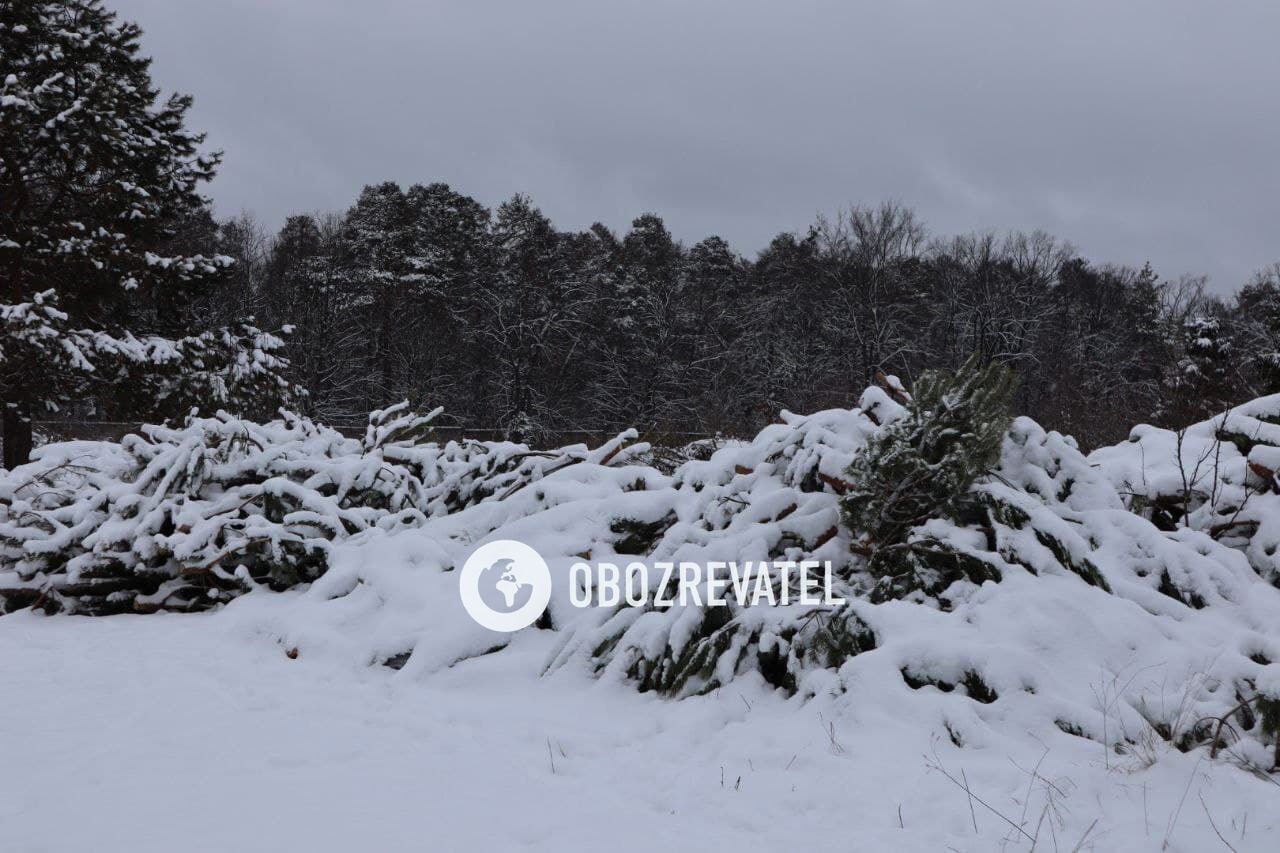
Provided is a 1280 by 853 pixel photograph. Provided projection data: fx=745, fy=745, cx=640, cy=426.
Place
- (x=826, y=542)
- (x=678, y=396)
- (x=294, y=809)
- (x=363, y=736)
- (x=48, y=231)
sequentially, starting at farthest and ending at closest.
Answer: (x=678, y=396)
(x=48, y=231)
(x=826, y=542)
(x=363, y=736)
(x=294, y=809)

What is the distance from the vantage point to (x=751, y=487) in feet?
14.5

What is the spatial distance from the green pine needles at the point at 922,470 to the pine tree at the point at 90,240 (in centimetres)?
1430

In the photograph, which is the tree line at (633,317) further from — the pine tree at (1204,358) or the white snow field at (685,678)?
the white snow field at (685,678)

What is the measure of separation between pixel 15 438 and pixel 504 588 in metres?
15.2

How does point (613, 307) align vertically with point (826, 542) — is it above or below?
above

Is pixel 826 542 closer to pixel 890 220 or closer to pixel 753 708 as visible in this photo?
pixel 753 708

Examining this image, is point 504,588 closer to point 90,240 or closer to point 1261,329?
point 90,240

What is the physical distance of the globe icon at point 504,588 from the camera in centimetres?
420

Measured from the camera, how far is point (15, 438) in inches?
569

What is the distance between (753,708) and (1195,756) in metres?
1.45

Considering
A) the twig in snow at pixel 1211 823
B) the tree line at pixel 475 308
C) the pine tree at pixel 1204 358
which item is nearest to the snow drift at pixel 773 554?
the twig in snow at pixel 1211 823

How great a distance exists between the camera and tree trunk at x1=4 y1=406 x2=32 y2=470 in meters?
14.2

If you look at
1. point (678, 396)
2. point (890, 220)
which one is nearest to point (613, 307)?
point (678, 396)

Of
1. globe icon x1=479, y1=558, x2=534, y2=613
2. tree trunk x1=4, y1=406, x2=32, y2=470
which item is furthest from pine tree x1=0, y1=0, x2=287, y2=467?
globe icon x1=479, y1=558, x2=534, y2=613
